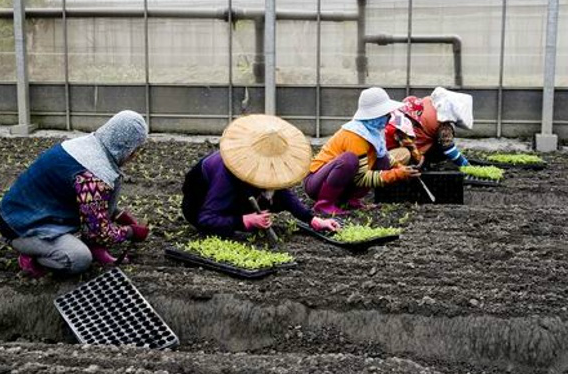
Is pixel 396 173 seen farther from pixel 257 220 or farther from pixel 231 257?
pixel 231 257

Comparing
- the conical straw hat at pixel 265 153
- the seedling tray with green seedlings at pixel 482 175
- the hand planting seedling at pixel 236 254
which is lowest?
the hand planting seedling at pixel 236 254

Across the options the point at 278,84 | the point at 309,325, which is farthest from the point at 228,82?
the point at 309,325

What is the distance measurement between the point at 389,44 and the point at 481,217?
713cm

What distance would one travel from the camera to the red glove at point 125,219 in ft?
18.6

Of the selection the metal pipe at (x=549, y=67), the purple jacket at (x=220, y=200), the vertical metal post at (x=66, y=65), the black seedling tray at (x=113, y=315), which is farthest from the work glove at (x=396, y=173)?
the vertical metal post at (x=66, y=65)

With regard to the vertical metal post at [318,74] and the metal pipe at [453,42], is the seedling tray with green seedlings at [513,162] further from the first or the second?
the vertical metal post at [318,74]

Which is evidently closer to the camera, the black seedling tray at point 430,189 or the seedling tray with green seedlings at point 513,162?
the black seedling tray at point 430,189

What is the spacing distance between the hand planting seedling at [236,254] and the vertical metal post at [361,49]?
27.7 ft

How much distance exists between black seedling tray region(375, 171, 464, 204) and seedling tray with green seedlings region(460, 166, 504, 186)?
1147 millimetres

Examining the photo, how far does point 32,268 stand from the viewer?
17.5 feet

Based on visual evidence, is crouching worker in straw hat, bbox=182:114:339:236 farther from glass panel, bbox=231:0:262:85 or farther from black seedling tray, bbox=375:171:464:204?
glass panel, bbox=231:0:262:85

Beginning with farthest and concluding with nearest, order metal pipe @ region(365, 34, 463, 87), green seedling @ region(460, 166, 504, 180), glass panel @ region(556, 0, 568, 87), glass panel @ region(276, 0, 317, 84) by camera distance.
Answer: glass panel @ region(276, 0, 317, 84), metal pipe @ region(365, 34, 463, 87), glass panel @ region(556, 0, 568, 87), green seedling @ region(460, 166, 504, 180)

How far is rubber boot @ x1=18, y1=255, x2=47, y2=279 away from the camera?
5.32m

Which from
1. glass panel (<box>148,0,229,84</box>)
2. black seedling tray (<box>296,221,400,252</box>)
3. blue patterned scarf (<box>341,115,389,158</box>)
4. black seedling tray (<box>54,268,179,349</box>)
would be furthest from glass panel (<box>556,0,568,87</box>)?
black seedling tray (<box>54,268,179,349</box>)
